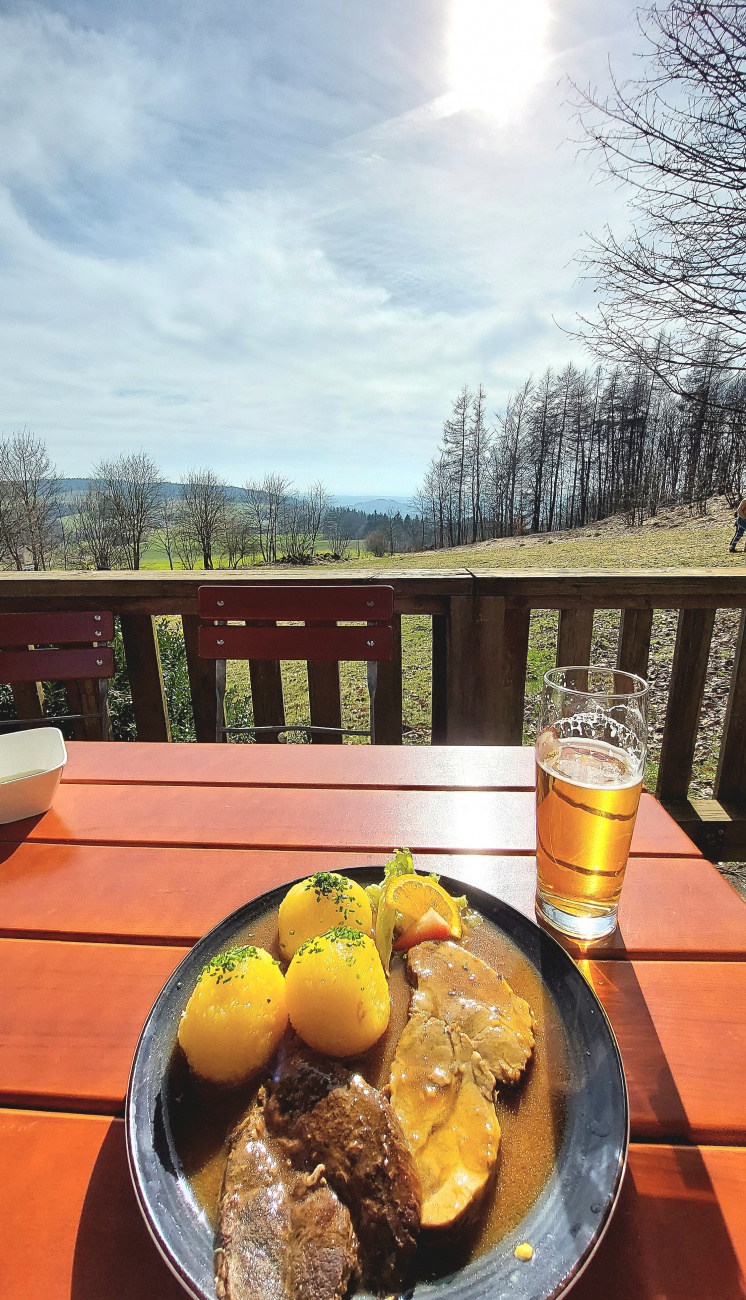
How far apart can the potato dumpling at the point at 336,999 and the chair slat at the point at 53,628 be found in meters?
1.69

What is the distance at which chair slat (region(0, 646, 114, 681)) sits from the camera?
1.96m

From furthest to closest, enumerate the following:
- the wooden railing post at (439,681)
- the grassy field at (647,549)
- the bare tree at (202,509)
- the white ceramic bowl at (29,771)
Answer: the bare tree at (202,509), the grassy field at (647,549), the wooden railing post at (439,681), the white ceramic bowl at (29,771)

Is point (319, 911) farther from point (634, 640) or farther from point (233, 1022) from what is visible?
point (634, 640)

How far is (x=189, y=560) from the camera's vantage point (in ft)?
96.2

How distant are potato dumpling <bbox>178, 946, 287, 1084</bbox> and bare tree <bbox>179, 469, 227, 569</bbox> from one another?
2829 cm

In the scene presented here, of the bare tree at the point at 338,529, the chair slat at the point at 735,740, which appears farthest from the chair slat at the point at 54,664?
the bare tree at the point at 338,529

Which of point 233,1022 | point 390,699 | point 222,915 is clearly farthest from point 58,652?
point 233,1022

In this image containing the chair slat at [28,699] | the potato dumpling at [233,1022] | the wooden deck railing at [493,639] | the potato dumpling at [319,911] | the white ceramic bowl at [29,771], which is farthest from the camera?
the chair slat at [28,699]

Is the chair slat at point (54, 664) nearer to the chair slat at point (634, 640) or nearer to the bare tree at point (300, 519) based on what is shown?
the chair slat at point (634, 640)

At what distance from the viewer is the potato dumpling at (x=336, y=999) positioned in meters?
0.56

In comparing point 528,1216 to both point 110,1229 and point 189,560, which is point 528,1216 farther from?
point 189,560

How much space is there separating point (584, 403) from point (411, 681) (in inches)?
920

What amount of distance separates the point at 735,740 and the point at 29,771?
2740mm

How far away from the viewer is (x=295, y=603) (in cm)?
213
